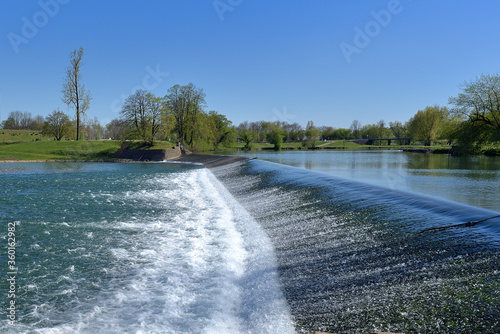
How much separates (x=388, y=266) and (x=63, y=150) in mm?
47894

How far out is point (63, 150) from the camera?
44812mm

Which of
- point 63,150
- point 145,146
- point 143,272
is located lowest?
point 143,272

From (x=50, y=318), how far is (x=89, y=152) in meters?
45.3

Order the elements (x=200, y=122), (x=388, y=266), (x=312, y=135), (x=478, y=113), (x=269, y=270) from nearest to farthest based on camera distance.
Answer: (x=388, y=266) → (x=269, y=270) → (x=478, y=113) → (x=200, y=122) → (x=312, y=135)

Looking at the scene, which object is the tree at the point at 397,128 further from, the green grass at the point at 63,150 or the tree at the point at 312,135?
the green grass at the point at 63,150

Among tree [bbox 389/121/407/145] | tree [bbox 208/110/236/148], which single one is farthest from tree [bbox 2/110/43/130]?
tree [bbox 389/121/407/145]

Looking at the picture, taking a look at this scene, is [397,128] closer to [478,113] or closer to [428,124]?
[428,124]

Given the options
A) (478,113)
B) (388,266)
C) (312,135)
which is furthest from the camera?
(312,135)

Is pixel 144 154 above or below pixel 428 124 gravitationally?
below

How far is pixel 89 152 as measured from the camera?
45.5 m

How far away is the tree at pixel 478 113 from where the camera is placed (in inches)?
1483

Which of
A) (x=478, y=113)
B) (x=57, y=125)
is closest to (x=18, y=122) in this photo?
(x=57, y=125)

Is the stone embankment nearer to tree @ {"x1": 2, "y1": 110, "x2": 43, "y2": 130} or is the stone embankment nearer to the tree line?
the tree line

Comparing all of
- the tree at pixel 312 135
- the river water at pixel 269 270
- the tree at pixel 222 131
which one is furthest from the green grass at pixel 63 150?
the tree at pixel 312 135
